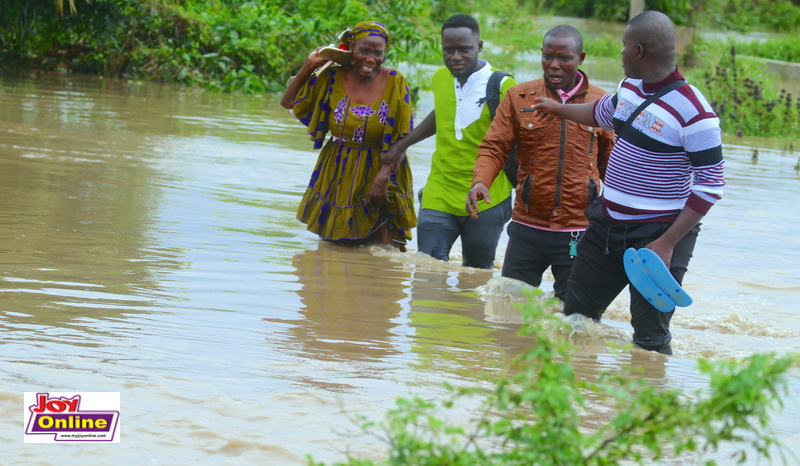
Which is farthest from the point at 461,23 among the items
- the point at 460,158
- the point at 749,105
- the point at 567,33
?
the point at 749,105

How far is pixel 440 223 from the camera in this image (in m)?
6.36

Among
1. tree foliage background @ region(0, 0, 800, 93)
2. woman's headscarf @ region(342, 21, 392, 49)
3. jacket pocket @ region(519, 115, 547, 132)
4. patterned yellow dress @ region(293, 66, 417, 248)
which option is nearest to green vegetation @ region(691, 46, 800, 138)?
tree foliage background @ region(0, 0, 800, 93)

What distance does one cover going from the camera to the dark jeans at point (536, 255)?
546 centimetres

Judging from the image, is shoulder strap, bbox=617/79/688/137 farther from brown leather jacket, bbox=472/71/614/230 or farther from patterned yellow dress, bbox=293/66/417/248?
patterned yellow dress, bbox=293/66/417/248

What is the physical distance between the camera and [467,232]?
251 inches

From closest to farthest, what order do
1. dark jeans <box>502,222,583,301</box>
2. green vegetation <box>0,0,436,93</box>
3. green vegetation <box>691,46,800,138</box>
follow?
dark jeans <box>502,222,583,301</box>, green vegetation <box>691,46,800,138</box>, green vegetation <box>0,0,436,93</box>

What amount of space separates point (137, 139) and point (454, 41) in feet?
19.9

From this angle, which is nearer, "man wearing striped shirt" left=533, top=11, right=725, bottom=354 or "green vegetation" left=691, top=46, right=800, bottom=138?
"man wearing striped shirt" left=533, top=11, right=725, bottom=354

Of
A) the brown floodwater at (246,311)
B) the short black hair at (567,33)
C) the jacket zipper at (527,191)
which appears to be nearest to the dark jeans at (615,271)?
the brown floodwater at (246,311)

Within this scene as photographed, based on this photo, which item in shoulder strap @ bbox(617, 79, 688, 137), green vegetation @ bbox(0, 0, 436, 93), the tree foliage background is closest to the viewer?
shoulder strap @ bbox(617, 79, 688, 137)

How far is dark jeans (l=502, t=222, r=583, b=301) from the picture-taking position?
5.46 metres

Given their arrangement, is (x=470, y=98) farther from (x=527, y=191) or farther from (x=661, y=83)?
(x=661, y=83)

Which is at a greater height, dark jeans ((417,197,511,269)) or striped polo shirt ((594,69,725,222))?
striped polo shirt ((594,69,725,222))

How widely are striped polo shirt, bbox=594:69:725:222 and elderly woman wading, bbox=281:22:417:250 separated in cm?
241
